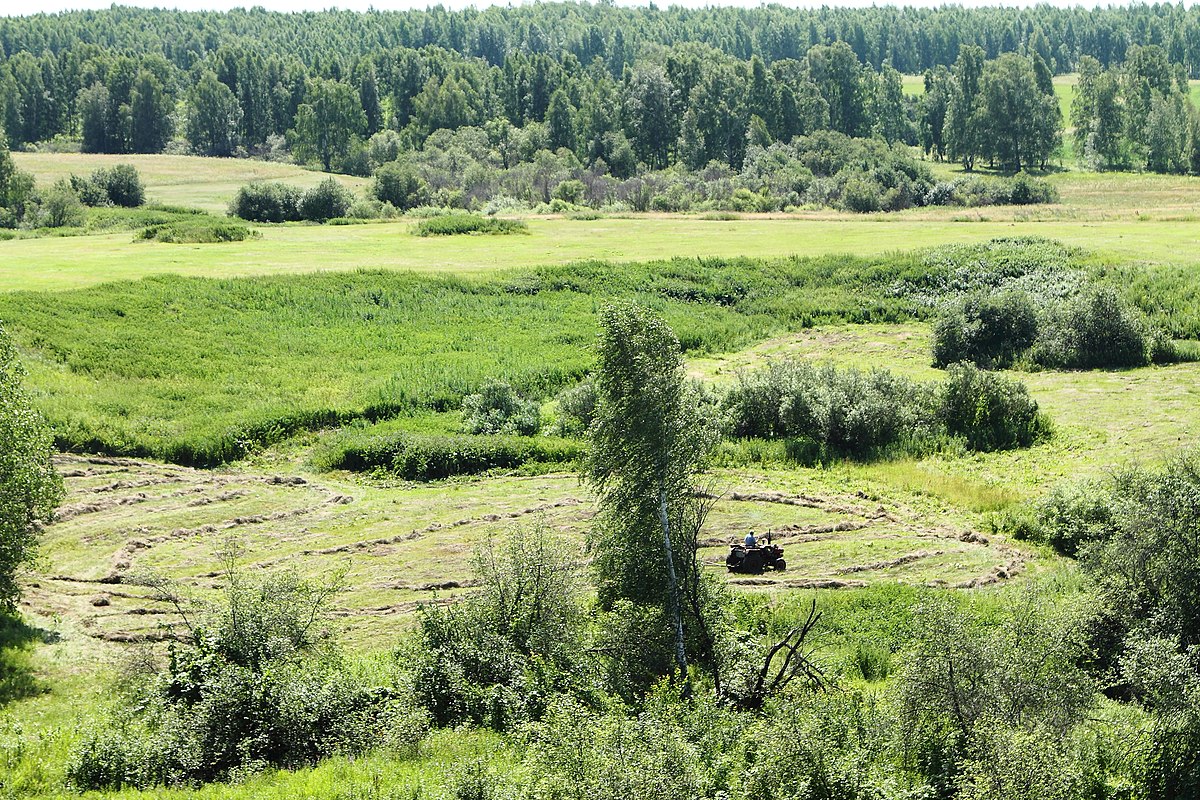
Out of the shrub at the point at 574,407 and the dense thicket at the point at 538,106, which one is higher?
the dense thicket at the point at 538,106

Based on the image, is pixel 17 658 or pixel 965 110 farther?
pixel 965 110

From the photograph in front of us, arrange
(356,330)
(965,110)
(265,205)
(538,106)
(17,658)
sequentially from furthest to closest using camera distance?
(538,106) < (965,110) < (265,205) < (356,330) < (17,658)

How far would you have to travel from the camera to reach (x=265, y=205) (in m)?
101

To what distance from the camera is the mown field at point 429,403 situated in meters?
29.4

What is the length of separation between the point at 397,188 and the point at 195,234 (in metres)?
34.0

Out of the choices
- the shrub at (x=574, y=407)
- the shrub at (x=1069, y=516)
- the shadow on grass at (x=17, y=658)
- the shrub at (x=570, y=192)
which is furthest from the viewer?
the shrub at (x=570, y=192)

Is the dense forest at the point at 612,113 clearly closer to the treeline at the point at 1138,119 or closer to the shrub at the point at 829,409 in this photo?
the treeline at the point at 1138,119

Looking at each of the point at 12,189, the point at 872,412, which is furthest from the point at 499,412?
the point at 12,189

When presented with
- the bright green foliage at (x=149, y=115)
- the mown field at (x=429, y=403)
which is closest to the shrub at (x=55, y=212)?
the mown field at (x=429, y=403)

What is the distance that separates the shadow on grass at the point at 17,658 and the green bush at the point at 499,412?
21207 mm

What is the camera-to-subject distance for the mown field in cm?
2936

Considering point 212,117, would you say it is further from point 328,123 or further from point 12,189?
point 12,189

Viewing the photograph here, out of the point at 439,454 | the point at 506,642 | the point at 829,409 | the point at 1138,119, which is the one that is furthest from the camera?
the point at 1138,119

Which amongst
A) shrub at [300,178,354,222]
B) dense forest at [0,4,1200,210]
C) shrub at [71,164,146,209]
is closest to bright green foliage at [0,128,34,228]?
shrub at [71,164,146,209]
